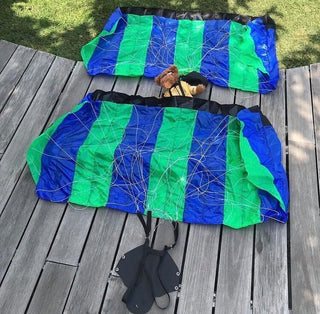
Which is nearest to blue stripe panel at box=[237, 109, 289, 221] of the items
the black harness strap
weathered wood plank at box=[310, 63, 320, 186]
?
weathered wood plank at box=[310, 63, 320, 186]

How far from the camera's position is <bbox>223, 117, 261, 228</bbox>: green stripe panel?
7.77ft

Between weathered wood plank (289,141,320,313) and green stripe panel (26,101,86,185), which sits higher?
green stripe panel (26,101,86,185)

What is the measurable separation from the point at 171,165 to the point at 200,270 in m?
0.70

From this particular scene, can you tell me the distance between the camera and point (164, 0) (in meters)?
3.85

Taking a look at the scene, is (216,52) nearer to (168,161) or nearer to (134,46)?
(134,46)

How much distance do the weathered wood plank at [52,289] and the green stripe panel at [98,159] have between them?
44cm

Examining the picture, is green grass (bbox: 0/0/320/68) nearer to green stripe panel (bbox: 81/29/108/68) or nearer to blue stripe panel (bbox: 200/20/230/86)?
green stripe panel (bbox: 81/29/108/68)

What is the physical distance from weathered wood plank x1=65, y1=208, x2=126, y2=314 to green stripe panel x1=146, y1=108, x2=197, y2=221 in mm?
254

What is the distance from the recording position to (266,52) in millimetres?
3260

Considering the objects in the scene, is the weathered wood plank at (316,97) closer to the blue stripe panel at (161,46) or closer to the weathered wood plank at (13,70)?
the blue stripe panel at (161,46)

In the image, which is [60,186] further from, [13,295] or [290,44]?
[290,44]

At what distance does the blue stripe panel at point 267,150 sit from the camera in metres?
2.38

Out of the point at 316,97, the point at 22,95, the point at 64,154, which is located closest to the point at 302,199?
the point at 316,97

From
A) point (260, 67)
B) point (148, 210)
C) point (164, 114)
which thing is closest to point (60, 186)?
point (148, 210)
